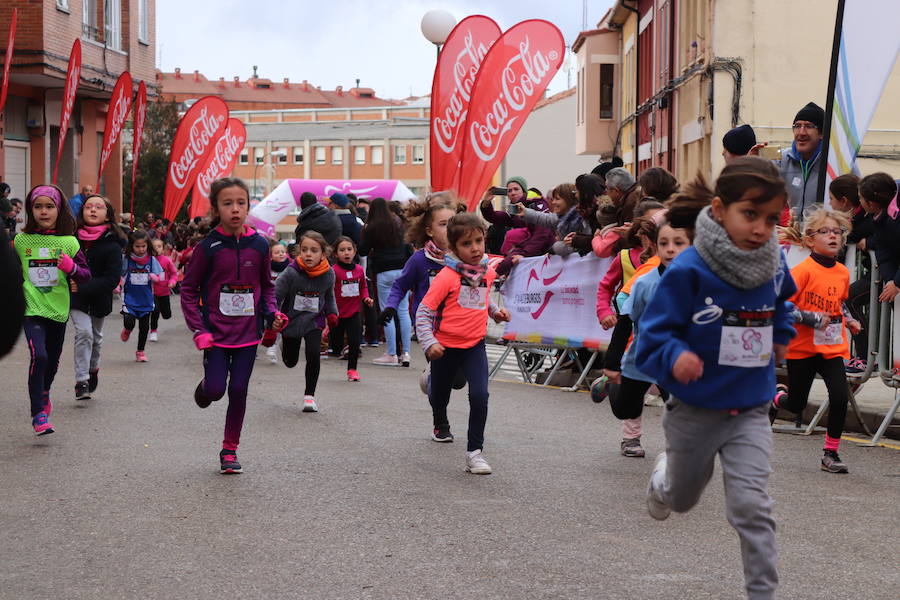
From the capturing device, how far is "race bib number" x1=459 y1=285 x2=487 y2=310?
27.9 feet

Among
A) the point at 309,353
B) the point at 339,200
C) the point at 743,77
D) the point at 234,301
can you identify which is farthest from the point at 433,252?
the point at 743,77

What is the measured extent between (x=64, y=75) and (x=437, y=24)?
1315 centimetres

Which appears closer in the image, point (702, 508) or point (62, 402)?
point (702, 508)

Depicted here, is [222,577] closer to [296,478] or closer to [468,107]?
[296,478]

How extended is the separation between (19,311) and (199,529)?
3.74 meters

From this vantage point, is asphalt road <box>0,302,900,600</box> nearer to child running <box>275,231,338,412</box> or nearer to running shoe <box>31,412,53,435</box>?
running shoe <box>31,412,53,435</box>

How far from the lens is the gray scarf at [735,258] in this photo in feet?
15.8

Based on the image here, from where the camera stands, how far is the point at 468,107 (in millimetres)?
18344

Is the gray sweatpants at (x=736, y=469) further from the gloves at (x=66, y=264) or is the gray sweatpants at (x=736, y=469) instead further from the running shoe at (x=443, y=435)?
the gloves at (x=66, y=264)

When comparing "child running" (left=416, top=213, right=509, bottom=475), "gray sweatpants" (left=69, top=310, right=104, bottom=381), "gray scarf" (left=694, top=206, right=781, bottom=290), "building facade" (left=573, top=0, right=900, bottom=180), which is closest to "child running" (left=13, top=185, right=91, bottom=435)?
"gray sweatpants" (left=69, top=310, right=104, bottom=381)

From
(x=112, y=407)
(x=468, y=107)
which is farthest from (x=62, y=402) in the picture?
(x=468, y=107)

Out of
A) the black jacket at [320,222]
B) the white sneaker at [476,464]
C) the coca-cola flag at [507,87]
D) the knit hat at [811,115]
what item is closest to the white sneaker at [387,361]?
the black jacket at [320,222]

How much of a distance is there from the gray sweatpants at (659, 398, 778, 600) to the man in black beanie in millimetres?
6946

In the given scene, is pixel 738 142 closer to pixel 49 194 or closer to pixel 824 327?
pixel 824 327
